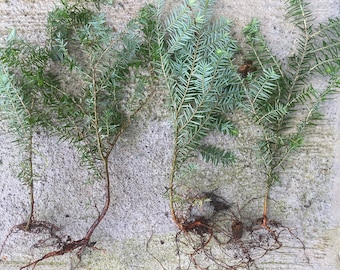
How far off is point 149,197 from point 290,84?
0.76 meters

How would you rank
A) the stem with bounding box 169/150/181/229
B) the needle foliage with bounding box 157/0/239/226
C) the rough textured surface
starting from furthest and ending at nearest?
the rough textured surface
the stem with bounding box 169/150/181/229
the needle foliage with bounding box 157/0/239/226

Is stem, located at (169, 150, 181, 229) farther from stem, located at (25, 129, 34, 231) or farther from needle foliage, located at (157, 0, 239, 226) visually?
stem, located at (25, 129, 34, 231)

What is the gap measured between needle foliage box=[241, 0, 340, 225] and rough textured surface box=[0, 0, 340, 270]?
0.32 ft

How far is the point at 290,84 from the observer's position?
1590mm

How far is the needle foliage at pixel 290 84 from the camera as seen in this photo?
4.99ft

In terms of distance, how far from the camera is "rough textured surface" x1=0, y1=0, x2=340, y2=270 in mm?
1714

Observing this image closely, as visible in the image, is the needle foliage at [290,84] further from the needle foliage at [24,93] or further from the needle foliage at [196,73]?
the needle foliage at [24,93]

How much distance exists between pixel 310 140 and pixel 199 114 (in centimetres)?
51

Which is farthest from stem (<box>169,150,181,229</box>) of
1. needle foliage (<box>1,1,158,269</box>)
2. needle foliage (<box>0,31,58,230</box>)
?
needle foliage (<box>0,31,58,230</box>)

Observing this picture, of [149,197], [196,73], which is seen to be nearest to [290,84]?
[196,73]

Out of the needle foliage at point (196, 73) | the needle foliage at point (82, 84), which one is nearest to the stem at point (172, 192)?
the needle foliage at point (196, 73)

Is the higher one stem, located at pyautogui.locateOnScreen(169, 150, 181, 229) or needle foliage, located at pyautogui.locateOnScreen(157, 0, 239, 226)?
needle foliage, located at pyautogui.locateOnScreen(157, 0, 239, 226)

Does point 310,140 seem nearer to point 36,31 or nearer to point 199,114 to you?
point 199,114

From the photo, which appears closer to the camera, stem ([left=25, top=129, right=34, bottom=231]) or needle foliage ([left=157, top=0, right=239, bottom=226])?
needle foliage ([left=157, top=0, right=239, bottom=226])
